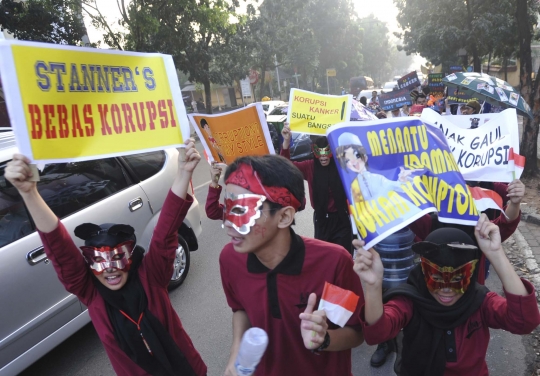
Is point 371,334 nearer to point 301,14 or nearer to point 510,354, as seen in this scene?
point 510,354

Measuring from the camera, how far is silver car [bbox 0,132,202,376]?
2.88 m

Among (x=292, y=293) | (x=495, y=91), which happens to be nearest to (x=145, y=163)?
(x=292, y=293)

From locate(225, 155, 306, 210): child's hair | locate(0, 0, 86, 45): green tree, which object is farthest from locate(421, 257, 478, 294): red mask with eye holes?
locate(0, 0, 86, 45): green tree

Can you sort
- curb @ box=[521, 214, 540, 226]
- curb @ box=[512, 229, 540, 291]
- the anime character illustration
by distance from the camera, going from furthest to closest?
curb @ box=[521, 214, 540, 226] → curb @ box=[512, 229, 540, 291] → the anime character illustration

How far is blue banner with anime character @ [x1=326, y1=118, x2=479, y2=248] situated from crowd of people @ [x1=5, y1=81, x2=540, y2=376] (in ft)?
0.10

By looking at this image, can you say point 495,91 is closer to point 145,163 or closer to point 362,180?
point 362,180

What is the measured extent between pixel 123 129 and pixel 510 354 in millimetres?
3338

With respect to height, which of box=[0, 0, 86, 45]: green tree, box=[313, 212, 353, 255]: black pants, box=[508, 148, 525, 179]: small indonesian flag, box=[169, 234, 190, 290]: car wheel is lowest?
box=[169, 234, 190, 290]: car wheel

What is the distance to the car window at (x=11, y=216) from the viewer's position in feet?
9.79

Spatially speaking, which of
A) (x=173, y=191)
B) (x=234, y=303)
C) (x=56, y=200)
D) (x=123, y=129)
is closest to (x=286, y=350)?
(x=234, y=303)

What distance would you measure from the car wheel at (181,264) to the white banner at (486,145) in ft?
10.0

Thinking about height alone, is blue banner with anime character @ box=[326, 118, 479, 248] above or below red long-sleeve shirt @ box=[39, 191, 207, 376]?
above

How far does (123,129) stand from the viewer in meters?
1.84

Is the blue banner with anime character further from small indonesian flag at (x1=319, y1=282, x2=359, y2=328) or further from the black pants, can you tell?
the black pants
